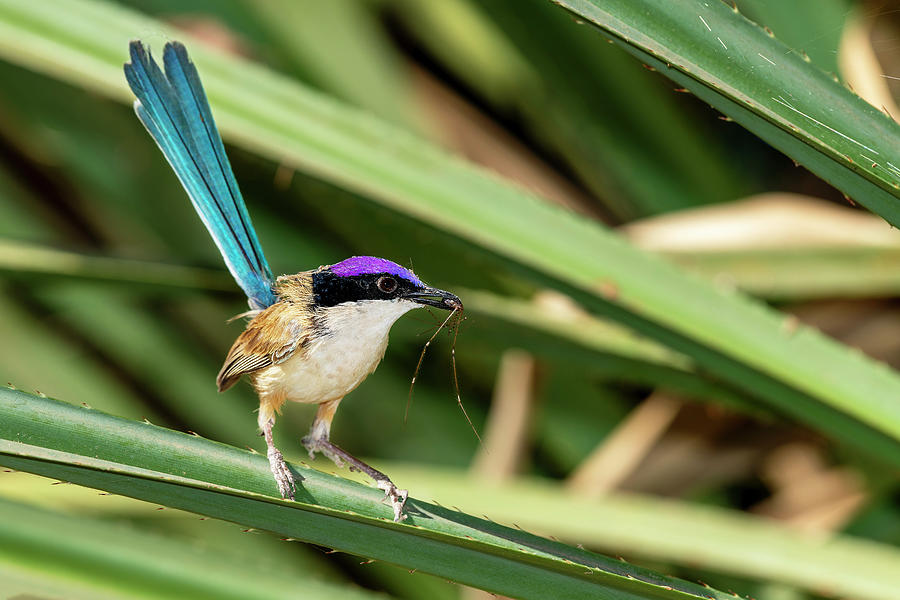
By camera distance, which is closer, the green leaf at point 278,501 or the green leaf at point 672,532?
the green leaf at point 278,501

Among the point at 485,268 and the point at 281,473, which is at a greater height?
the point at 485,268

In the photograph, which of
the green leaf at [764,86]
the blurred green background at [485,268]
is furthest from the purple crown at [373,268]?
the blurred green background at [485,268]

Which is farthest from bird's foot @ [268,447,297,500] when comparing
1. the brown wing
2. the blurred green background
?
the blurred green background

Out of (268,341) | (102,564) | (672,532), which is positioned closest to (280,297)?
(268,341)

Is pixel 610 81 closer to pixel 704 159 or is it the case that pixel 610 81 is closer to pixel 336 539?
pixel 704 159

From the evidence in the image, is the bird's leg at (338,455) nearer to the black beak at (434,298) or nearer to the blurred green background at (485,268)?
the black beak at (434,298)

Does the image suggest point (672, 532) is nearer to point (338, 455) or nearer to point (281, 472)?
point (338, 455)
